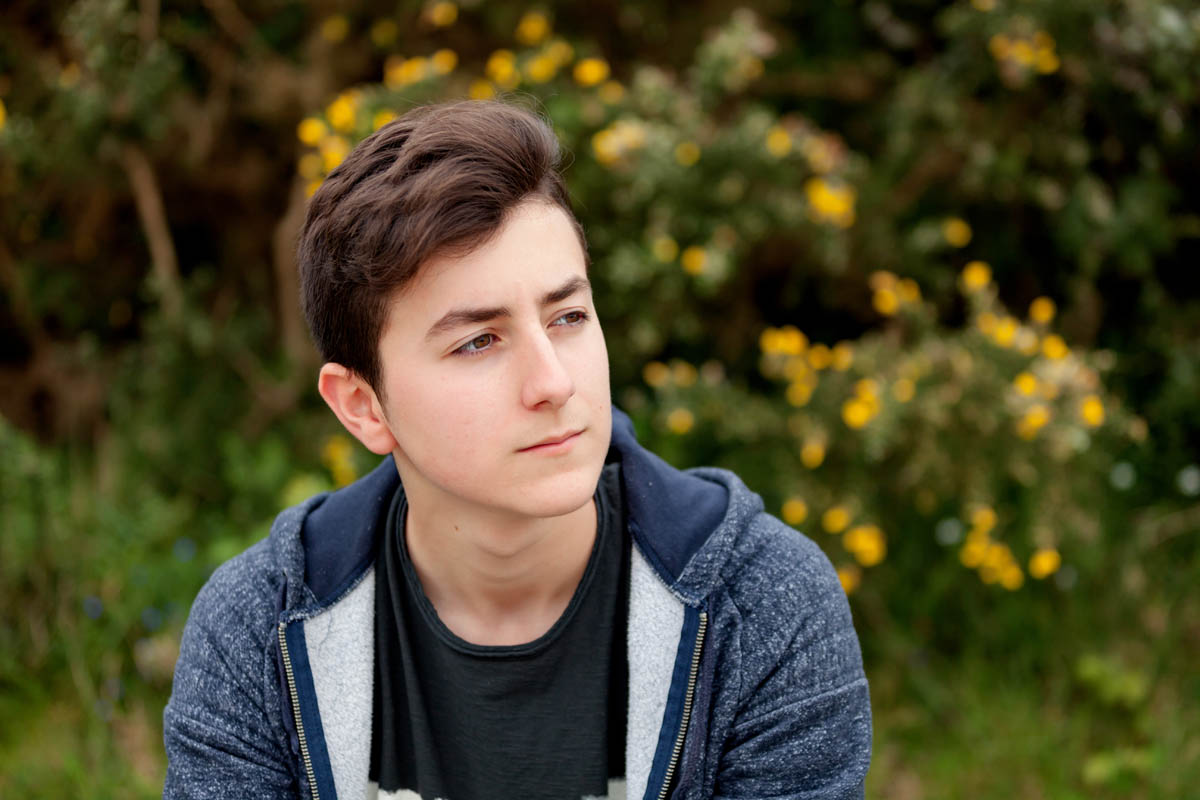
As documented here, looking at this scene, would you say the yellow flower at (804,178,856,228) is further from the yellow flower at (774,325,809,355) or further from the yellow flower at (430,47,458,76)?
the yellow flower at (430,47,458,76)

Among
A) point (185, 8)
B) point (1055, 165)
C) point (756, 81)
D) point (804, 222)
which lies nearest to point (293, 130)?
point (185, 8)

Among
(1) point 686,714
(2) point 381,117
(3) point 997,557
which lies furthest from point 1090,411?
(2) point 381,117

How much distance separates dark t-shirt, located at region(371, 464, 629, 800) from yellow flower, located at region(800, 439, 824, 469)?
1.13 m

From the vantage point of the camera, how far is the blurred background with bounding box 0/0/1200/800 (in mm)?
2850

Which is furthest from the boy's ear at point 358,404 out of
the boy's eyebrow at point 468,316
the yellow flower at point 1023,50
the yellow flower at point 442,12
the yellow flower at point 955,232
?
the yellow flower at point 1023,50

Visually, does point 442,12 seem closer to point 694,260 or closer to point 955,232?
point 694,260

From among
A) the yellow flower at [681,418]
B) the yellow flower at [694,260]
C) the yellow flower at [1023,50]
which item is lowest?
the yellow flower at [681,418]

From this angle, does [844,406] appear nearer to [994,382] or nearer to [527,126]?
[994,382]

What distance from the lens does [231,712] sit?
68.9 inches

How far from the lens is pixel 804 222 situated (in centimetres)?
329

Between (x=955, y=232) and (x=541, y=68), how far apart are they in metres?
1.39

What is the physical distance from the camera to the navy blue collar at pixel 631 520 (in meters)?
1.78

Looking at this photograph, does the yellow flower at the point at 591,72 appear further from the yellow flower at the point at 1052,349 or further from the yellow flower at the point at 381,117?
the yellow flower at the point at 1052,349

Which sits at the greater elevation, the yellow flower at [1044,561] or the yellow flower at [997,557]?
the yellow flower at [1044,561]
